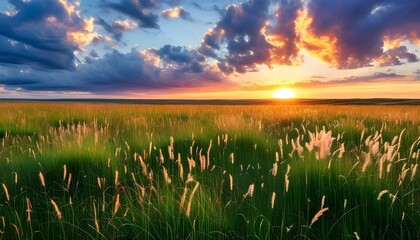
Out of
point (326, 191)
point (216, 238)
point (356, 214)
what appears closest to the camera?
point (216, 238)

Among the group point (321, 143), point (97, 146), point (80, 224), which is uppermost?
point (321, 143)

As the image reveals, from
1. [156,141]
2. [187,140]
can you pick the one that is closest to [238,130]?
[187,140]

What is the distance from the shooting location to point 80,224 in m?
2.11

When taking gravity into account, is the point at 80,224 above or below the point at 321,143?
below

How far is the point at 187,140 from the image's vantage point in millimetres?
4699

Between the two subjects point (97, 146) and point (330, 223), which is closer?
point (330, 223)

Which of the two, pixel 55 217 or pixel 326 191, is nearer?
pixel 55 217

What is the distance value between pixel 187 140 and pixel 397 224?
3.11 metres

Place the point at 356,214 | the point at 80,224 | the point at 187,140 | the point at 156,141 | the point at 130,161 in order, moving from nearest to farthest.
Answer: the point at 356,214 < the point at 80,224 < the point at 130,161 < the point at 156,141 < the point at 187,140

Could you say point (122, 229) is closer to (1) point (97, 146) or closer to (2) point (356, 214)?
(2) point (356, 214)

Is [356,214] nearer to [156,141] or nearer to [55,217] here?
[55,217]

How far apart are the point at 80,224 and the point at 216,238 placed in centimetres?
93

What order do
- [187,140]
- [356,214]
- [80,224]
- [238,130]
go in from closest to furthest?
[356,214], [80,224], [187,140], [238,130]

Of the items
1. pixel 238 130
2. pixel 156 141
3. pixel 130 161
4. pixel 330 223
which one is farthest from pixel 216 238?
pixel 238 130
